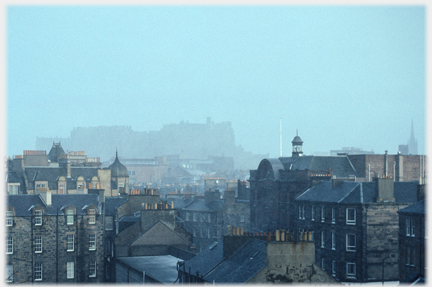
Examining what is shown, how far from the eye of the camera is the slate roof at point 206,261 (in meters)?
30.3

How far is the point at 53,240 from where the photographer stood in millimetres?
50312

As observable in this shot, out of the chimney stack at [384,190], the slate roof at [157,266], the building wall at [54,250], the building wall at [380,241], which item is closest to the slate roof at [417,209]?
the building wall at [380,241]

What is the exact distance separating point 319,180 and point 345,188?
9270 millimetres

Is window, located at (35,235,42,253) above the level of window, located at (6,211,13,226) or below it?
below

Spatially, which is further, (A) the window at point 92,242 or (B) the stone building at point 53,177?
(B) the stone building at point 53,177

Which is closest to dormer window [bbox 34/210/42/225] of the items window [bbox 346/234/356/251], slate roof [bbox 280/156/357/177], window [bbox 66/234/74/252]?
window [bbox 66/234/74/252]

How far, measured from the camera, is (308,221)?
53.9 meters

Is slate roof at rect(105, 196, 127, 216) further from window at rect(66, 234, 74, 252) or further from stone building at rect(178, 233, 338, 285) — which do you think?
stone building at rect(178, 233, 338, 285)

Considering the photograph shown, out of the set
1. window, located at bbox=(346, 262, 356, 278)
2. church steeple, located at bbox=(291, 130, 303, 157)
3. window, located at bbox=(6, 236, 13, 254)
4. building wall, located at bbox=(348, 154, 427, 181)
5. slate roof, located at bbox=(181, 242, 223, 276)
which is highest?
church steeple, located at bbox=(291, 130, 303, 157)

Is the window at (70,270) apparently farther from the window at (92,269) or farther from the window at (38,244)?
the window at (38,244)

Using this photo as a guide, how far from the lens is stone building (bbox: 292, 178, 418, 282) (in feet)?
152

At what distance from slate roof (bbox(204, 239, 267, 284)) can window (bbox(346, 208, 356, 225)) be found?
758 inches

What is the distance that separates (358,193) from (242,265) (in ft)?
76.1

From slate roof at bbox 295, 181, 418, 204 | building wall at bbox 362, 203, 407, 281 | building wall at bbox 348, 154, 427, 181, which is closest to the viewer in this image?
building wall at bbox 362, 203, 407, 281
